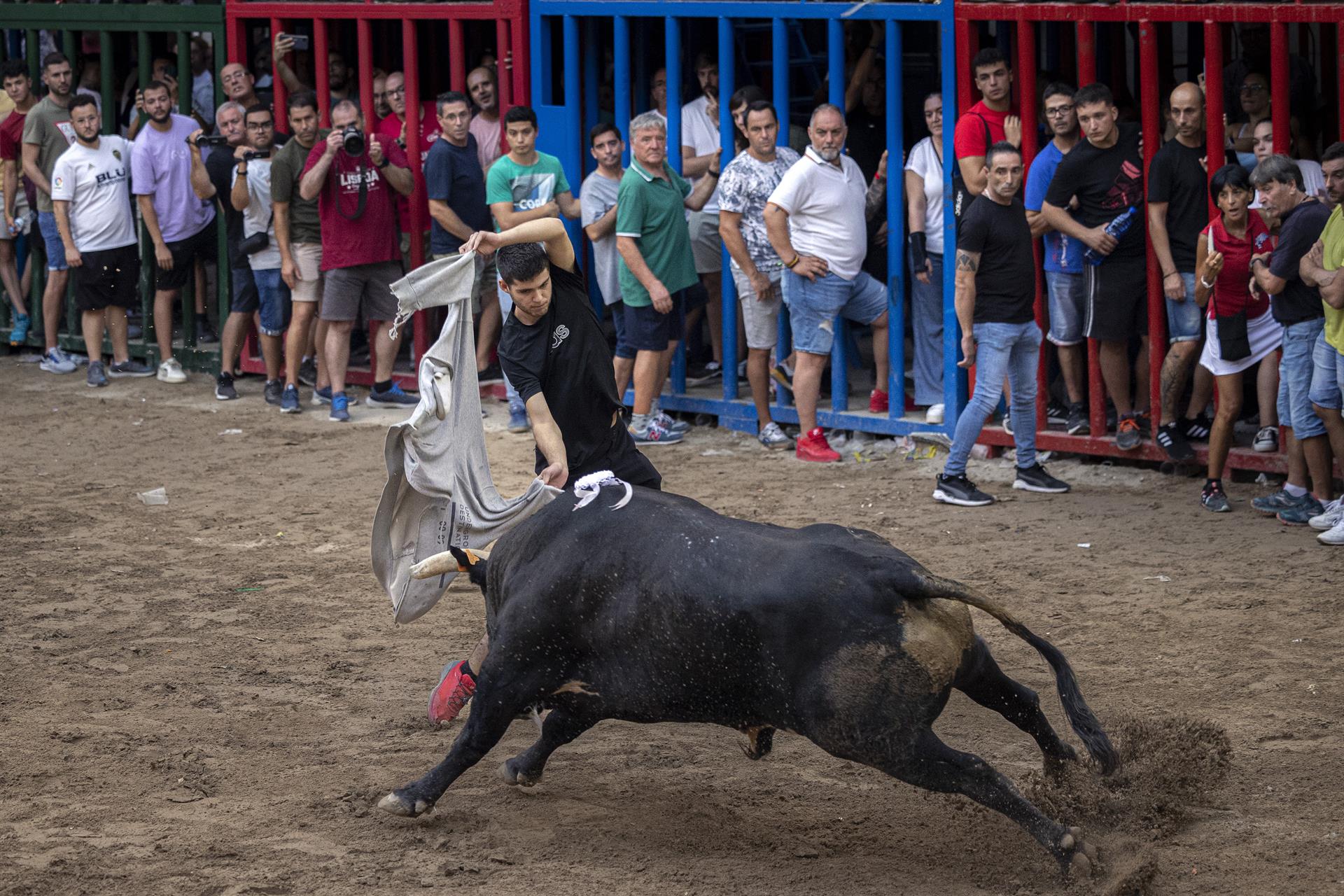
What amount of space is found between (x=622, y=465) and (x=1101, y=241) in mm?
4100

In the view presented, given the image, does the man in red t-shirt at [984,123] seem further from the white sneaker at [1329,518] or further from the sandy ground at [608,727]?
the white sneaker at [1329,518]

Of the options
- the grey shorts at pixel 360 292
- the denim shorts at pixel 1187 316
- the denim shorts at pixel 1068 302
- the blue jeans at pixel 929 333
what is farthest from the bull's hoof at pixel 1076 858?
the grey shorts at pixel 360 292

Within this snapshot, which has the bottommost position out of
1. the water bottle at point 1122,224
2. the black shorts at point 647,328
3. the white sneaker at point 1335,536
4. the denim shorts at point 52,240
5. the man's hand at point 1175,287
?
the white sneaker at point 1335,536

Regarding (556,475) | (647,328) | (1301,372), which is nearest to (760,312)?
(647,328)

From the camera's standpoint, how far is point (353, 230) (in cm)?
1157

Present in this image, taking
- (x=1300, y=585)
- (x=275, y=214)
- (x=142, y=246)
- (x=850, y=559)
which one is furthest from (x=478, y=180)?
(x=850, y=559)

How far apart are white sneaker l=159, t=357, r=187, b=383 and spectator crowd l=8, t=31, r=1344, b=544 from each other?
0.07 feet

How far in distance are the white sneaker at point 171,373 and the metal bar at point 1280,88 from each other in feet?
28.0

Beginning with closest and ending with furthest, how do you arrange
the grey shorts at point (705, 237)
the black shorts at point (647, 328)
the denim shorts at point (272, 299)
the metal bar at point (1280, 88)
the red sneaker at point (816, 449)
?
1. the metal bar at point (1280, 88)
2. the red sneaker at point (816, 449)
3. the black shorts at point (647, 328)
4. the grey shorts at point (705, 237)
5. the denim shorts at point (272, 299)

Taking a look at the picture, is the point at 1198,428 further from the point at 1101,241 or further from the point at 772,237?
the point at 772,237

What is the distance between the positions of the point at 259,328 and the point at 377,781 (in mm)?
7380

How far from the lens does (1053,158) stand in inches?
374

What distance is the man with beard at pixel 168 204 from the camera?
40.9ft

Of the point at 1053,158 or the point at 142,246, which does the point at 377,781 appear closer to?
the point at 1053,158
